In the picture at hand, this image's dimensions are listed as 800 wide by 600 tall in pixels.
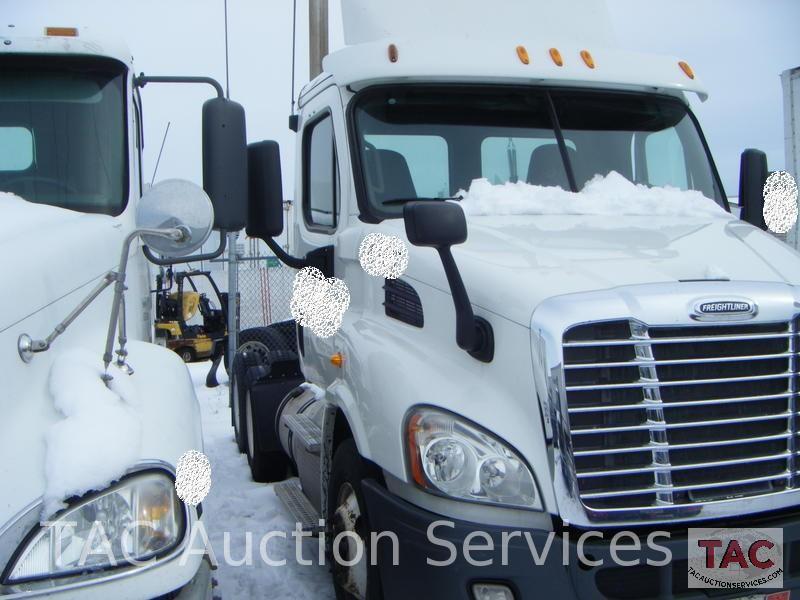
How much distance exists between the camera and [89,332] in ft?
9.13

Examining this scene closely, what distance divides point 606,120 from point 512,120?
54 centimetres

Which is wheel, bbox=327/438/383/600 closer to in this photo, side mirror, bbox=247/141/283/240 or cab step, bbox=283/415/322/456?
cab step, bbox=283/415/322/456

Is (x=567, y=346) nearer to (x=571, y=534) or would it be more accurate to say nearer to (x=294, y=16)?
(x=571, y=534)

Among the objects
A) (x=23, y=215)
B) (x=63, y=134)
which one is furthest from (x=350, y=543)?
(x=63, y=134)

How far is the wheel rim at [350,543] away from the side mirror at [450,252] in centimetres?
91

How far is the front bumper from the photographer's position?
240cm

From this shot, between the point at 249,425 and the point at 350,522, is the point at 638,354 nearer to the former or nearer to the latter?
the point at 350,522

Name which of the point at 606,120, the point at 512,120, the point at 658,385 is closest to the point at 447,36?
the point at 512,120

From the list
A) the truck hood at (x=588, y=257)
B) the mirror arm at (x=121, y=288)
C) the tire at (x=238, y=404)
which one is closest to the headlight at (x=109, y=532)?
the mirror arm at (x=121, y=288)

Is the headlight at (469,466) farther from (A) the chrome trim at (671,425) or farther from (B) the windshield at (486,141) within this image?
(B) the windshield at (486,141)

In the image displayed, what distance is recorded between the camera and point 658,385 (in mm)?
2475

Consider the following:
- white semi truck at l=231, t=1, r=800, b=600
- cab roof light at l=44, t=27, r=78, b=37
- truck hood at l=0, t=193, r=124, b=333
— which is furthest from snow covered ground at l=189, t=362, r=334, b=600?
cab roof light at l=44, t=27, r=78, b=37

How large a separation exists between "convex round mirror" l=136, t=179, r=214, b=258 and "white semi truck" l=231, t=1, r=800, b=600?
2.44 ft

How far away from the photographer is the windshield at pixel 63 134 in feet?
11.9
